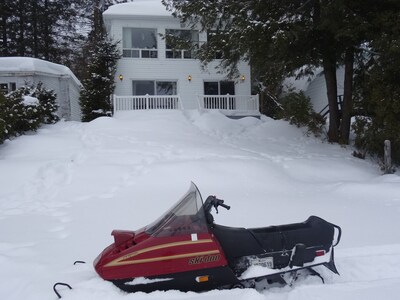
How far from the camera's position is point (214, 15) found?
1193 centimetres

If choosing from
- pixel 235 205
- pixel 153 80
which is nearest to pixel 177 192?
pixel 235 205

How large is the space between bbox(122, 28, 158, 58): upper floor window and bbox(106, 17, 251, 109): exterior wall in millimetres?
248

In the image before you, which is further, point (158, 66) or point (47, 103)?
point (158, 66)

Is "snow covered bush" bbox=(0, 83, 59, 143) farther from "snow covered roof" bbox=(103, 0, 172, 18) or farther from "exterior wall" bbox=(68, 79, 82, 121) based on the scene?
"snow covered roof" bbox=(103, 0, 172, 18)

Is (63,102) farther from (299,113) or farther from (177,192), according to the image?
→ (177,192)

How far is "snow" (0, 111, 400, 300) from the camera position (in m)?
3.93

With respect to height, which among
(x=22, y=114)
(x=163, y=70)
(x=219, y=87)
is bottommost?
(x=22, y=114)

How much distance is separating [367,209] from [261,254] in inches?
159

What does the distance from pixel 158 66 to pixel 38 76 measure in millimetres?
5805

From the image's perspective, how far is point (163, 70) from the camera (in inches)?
795

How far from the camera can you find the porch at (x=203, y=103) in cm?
1806

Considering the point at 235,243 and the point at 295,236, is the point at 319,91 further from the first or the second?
the point at 235,243

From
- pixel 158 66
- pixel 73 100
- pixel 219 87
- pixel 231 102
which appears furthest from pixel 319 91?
pixel 73 100

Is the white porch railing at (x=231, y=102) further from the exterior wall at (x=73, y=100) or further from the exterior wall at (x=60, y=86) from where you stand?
the exterior wall at (x=73, y=100)
